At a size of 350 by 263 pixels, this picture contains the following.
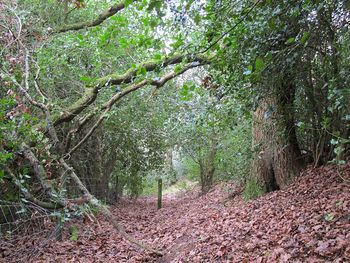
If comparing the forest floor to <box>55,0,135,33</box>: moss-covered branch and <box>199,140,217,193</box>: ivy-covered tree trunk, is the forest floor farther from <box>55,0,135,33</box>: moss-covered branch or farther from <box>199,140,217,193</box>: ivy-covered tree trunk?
<box>199,140,217,193</box>: ivy-covered tree trunk

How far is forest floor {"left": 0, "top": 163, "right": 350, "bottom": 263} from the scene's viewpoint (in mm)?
4086

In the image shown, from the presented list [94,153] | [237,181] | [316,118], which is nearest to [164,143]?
[94,153]

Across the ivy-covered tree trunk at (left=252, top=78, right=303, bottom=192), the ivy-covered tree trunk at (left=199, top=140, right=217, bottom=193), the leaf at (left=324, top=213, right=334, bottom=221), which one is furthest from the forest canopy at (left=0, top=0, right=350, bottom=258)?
the leaf at (left=324, top=213, right=334, bottom=221)

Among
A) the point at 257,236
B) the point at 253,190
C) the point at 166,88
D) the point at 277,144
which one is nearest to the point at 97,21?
the point at 166,88

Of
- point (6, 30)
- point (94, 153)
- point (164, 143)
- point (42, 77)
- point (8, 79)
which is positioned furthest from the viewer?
point (164, 143)

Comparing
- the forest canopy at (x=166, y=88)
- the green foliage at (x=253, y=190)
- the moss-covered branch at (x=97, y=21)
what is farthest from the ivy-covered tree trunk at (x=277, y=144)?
the moss-covered branch at (x=97, y=21)

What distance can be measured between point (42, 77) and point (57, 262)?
13.5 ft

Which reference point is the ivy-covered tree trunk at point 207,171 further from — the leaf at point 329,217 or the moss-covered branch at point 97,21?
the leaf at point 329,217

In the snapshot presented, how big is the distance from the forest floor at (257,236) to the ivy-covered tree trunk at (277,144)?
400 millimetres

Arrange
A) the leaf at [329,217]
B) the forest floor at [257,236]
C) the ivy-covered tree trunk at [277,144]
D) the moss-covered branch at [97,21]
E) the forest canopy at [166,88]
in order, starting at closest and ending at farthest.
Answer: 1. the forest canopy at [166,88]
2. the forest floor at [257,236]
3. the leaf at [329,217]
4. the ivy-covered tree trunk at [277,144]
5. the moss-covered branch at [97,21]

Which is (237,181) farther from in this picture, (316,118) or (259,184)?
(316,118)

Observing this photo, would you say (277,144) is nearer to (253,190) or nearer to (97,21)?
(253,190)

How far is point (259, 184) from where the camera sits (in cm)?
805

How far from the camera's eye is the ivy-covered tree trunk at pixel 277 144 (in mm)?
6652
